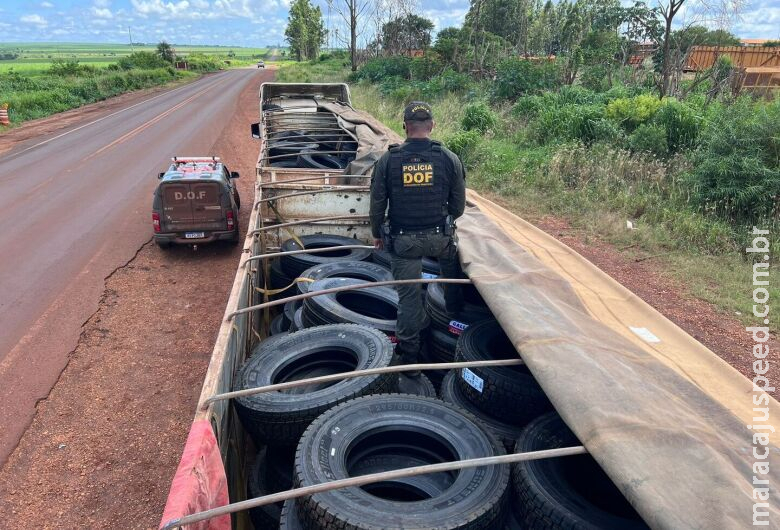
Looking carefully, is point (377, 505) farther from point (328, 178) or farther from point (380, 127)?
point (380, 127)

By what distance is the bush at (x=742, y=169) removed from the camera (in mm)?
8664

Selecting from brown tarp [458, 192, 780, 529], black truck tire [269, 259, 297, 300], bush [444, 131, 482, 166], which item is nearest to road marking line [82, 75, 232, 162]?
bush [444, 131, 482, 166]

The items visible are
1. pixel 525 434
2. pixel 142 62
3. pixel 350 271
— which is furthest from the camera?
pixel 142 62

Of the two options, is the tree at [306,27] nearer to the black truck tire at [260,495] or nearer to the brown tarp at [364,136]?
the brown tarp at [364,136]

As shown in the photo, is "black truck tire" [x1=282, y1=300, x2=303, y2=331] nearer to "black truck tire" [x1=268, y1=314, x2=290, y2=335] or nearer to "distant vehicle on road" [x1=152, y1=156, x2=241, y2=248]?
"black truck tire" [x1=268, y1=314, x2=290, y2=335]

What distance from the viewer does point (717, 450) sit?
7.45 ft

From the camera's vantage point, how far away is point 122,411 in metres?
5.17

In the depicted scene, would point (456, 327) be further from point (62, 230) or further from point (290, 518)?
point (62, 230)

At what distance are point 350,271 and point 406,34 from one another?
3537cm

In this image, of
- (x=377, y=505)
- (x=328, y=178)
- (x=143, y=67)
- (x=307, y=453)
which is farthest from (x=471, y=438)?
(x=143, y=67)

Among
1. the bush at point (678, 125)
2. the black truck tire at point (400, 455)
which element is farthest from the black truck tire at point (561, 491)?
the bush at point (678, 125)

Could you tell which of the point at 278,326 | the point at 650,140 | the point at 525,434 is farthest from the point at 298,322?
the point at 650,140

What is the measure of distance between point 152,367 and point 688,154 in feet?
34.6

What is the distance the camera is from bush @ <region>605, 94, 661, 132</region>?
1239 centimetres
